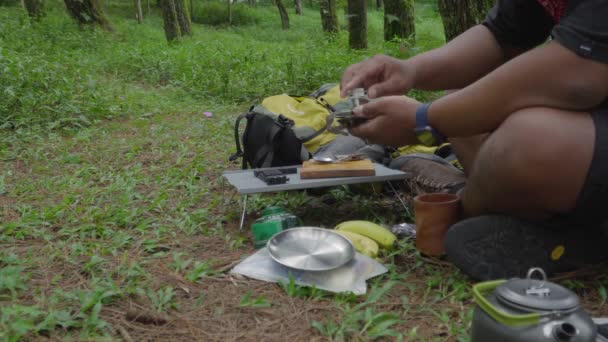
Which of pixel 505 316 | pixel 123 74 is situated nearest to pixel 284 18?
pixel 123 74

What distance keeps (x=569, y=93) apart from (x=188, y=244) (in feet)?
5.17

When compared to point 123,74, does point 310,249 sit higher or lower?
higher

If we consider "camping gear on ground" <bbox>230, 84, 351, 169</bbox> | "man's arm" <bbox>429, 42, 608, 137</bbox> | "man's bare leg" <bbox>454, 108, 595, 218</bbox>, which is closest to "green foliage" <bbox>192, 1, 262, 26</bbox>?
"camping gear on ground" <bbox>230, 84, 351, 169</bbox>


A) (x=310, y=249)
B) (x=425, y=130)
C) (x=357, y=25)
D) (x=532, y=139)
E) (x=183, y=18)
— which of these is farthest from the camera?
(x=183, y=18)

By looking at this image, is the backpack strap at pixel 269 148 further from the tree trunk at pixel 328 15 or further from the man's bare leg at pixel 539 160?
the tree trunk at pixel 328 15

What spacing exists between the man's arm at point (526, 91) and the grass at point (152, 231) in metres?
0.58

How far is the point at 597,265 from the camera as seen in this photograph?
1962 millimetres

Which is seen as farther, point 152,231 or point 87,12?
point 87,12

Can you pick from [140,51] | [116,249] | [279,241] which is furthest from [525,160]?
[140,51]

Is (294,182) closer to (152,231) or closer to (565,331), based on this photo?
(152,231)

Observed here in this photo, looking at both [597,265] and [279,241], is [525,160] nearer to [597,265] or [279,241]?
[597,265]

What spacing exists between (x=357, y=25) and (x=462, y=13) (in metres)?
3.89

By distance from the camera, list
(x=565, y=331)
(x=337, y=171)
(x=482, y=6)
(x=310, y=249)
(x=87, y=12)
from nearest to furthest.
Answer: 1. (x=565, y=331)
2. (x=310, y=249)
3. (x=337, y=171)
4. (x=482, y=6)
5. (x=87, y=12)

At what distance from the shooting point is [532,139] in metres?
1.64
